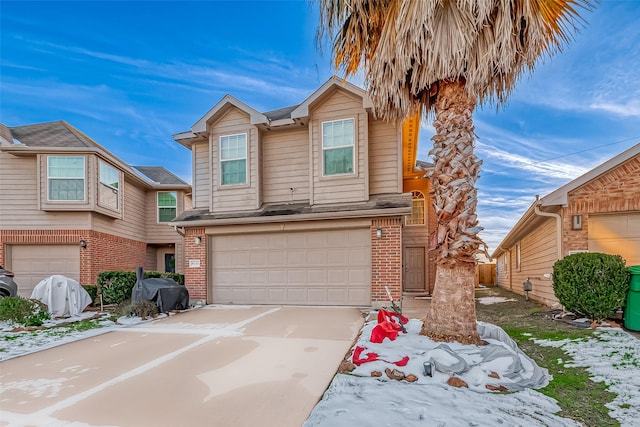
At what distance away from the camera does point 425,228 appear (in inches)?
523

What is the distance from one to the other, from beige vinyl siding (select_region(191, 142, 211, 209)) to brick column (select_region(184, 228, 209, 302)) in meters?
1.02

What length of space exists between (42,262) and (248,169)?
8169mm

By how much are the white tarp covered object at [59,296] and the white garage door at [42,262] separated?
10.7ft

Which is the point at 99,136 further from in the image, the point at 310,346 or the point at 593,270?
the point at 593,270

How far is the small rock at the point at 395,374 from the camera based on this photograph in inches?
145

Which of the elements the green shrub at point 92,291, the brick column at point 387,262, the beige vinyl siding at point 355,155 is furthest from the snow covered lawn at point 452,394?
the green shrub at point 92,291

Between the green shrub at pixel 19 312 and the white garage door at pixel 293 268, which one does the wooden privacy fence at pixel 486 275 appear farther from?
the green shrub at pixel 19 312

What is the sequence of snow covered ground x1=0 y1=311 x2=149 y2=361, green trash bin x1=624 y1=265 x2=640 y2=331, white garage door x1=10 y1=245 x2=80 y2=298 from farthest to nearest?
white garage door x1=10 y1=245 x2=80 y2=298, green trash bin x1=624 y1=265 x2=640 y2=331, snow covered ground x1=0 y1=311 x2=149 y2=361

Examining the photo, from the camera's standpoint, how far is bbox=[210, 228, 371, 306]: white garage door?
8695mm

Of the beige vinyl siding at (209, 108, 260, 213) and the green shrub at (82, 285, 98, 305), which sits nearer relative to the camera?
the beige vinyl siding at (209, 108, 260, 213)

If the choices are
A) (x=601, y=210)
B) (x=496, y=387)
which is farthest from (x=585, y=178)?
(x=496, y=387)

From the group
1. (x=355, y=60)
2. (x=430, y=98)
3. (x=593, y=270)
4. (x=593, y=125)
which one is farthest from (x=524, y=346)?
(x=593, y=125)

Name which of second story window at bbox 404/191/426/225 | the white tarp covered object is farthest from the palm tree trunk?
second story window at bbox 404/191/426/225

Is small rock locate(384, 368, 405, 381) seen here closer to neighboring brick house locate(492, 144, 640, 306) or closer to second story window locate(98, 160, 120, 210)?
neighboring brick house locate(492, 144, 640, 306)
